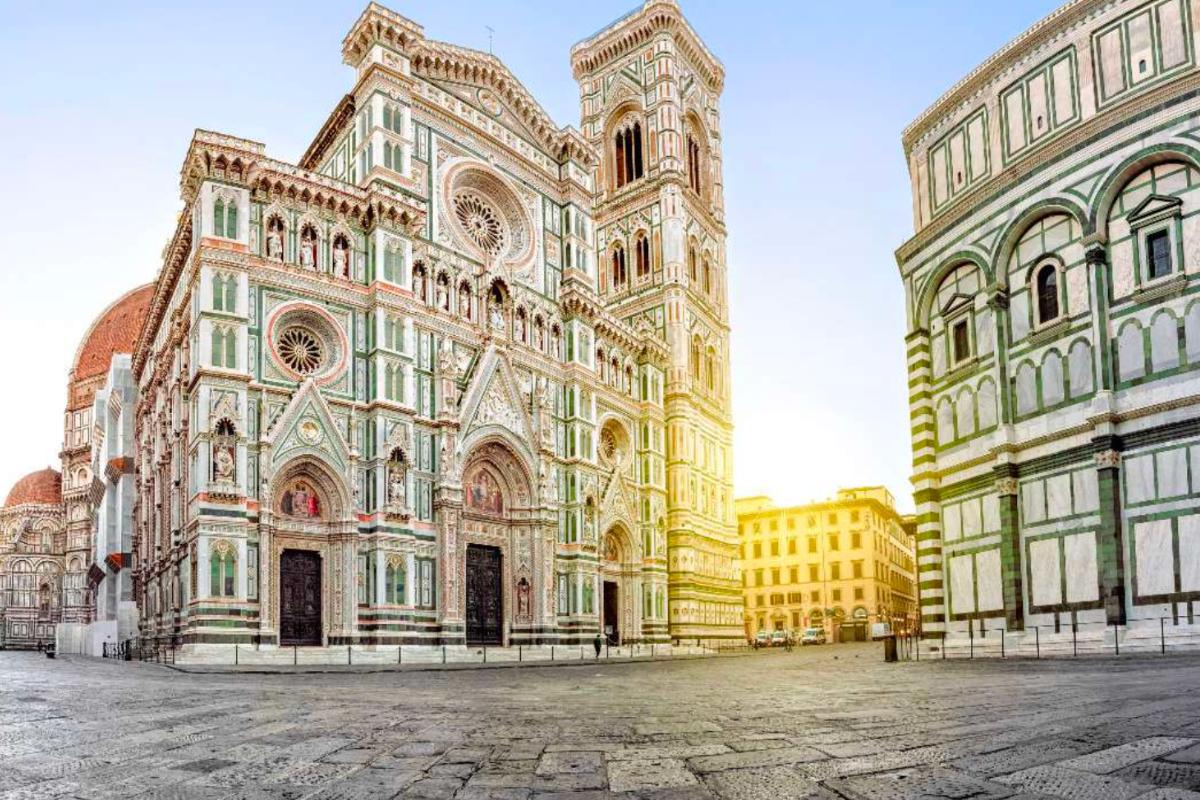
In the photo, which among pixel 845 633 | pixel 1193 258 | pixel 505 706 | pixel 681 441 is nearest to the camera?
pixel 505 706

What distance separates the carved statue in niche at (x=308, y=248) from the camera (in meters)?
37.5

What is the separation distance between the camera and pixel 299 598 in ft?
117

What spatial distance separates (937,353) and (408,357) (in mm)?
19389

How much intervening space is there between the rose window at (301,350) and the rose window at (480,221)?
10.1 m

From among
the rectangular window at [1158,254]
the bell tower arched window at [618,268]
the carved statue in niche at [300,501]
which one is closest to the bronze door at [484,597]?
the carved statue in niche at [300,501]

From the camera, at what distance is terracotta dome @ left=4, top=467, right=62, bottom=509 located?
90.7 m

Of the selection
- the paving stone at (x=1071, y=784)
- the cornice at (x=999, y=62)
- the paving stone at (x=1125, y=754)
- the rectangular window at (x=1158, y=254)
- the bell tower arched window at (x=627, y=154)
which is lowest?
the paving stone at (x=1125, y=754)

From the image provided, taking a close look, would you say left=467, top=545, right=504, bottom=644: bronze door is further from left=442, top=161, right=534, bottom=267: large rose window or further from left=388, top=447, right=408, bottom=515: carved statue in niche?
left=442, top=161, right=534, bottom=267: large rose window

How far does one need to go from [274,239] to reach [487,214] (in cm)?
1246

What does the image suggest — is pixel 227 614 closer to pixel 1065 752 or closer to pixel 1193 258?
pixel 1193 258

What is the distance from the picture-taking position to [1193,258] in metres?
22.3

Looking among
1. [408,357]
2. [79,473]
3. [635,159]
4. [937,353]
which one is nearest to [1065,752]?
[937,353]

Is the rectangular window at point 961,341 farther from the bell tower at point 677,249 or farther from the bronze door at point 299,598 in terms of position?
the bell tower at point 677,249

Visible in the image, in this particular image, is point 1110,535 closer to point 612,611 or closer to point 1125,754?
point 1125,754
